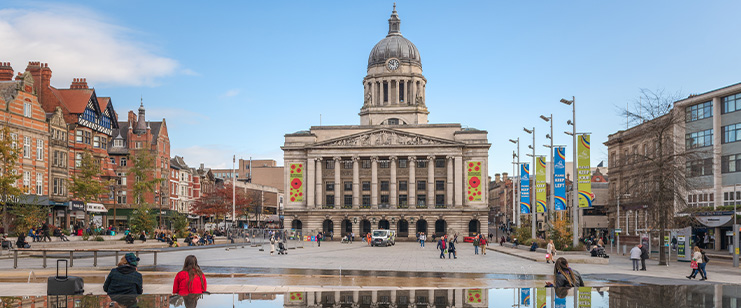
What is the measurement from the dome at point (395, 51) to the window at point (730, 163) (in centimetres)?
7977

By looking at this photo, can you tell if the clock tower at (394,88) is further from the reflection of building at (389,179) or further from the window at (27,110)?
the window at (27,110)

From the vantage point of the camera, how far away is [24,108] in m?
60.6

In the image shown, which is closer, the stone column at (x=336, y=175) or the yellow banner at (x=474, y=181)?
the yellow banner at (x=474, y=181)

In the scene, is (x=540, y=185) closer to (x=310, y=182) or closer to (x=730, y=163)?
(x=730, y=163)

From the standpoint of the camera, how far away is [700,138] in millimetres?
64500

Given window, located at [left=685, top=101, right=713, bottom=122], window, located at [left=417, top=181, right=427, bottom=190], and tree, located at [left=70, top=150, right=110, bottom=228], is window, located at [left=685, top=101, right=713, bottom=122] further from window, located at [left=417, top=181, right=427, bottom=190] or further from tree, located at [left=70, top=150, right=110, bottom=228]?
window, located at [left=417, top=181, right=427, bottom=190]

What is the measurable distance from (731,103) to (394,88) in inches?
3127

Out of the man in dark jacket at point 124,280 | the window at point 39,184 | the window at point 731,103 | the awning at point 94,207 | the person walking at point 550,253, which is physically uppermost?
the window at point 731,103

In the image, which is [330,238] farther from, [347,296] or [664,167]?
[347,296]

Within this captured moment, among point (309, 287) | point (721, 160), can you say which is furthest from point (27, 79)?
point (721, 160)

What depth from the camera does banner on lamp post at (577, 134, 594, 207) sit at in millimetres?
43656

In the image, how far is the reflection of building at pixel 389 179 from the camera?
112750 mm

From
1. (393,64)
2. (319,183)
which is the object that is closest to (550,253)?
(319,183)

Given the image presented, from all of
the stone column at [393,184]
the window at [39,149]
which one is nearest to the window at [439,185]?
the stone column at [393,184]
